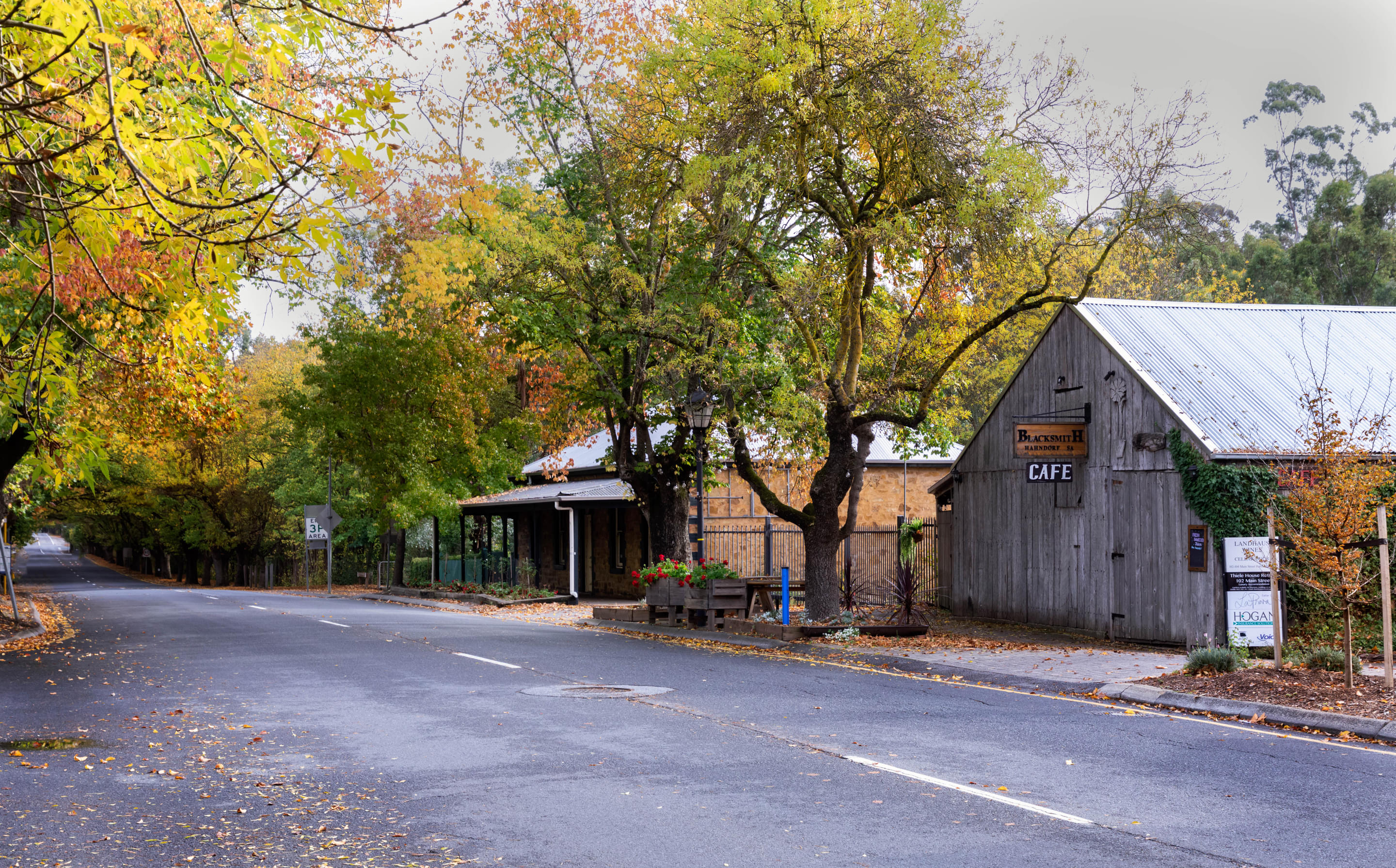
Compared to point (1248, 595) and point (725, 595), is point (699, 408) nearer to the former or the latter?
point (725, 595)

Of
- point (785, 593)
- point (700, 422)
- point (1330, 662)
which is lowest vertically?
point (1330, 662)

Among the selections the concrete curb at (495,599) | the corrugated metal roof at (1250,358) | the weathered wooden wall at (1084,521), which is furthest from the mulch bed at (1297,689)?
the concrete curb at (495,599)

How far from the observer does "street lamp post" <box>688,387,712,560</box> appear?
70.0 ft

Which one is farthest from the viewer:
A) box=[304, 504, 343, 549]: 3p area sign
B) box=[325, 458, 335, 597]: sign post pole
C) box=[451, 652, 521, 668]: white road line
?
box=[325, 458, 335, 597]: sign post pole

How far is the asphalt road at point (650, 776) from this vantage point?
6535 millimetres

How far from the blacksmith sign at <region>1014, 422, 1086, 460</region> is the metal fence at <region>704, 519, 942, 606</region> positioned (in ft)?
23.0

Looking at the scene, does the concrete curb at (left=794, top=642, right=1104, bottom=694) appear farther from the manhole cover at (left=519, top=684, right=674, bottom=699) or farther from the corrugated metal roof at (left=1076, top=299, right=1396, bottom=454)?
the corrugated metal roof at (left=1076, top=299, right=1396, bottom=454)

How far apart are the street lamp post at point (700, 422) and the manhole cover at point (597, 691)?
828 centimetres

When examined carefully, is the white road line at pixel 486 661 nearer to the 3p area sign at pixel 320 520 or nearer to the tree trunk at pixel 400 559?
the 3p area sign at pixel 320 520

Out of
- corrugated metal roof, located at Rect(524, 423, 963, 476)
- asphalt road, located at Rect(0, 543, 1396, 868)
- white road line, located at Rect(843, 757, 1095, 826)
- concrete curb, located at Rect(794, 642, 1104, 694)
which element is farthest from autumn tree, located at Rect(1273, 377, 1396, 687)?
corrugated metal roof, located at Rect(524, 423, 963, 476)

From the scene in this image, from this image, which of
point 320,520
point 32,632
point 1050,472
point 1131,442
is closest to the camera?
point 1131,442

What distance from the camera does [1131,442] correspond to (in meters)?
19.2

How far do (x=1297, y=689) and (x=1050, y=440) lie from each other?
28.1ft

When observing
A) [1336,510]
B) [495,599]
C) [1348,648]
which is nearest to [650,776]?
[1348,648]
